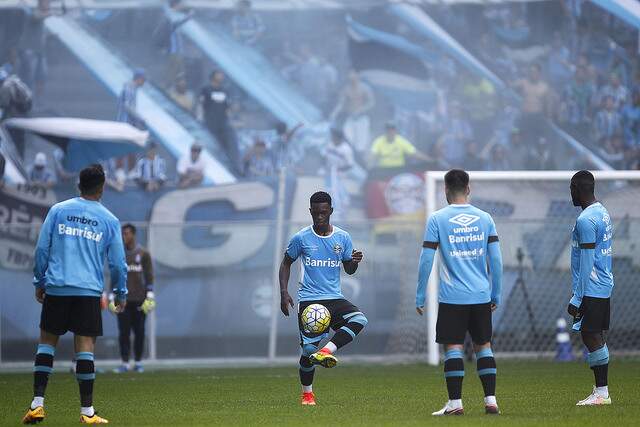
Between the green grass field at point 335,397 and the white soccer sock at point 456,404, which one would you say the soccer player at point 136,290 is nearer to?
the green grass field at point 335,397

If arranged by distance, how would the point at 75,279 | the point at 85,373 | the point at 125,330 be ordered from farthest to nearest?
the point at 125,330
the point at 85,373
the point at 75,279

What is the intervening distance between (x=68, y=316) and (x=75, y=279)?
332mm

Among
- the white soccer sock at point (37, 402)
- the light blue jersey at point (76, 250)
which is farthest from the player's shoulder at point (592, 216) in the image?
the white soccer sock at point (37, 402)

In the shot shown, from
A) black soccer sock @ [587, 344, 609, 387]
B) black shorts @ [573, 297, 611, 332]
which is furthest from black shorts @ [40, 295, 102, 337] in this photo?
black soccer sock @ [587, 344, 609, 387]

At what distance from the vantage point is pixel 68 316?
10.5 meters

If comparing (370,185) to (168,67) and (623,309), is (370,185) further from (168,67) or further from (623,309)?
(623,309)

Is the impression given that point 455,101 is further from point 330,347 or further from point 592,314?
point 330,347

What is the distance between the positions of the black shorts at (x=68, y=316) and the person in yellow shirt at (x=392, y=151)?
20256 millimetres

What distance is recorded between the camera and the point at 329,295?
12.6 meters

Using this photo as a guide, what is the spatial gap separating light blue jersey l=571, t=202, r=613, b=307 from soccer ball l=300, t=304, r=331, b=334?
240cm

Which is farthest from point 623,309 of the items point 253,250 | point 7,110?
point 7,110

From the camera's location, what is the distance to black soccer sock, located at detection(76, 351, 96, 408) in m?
10.5

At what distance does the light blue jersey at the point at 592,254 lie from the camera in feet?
38.4

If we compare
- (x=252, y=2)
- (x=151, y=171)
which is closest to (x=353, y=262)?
(x=151, y=171)
